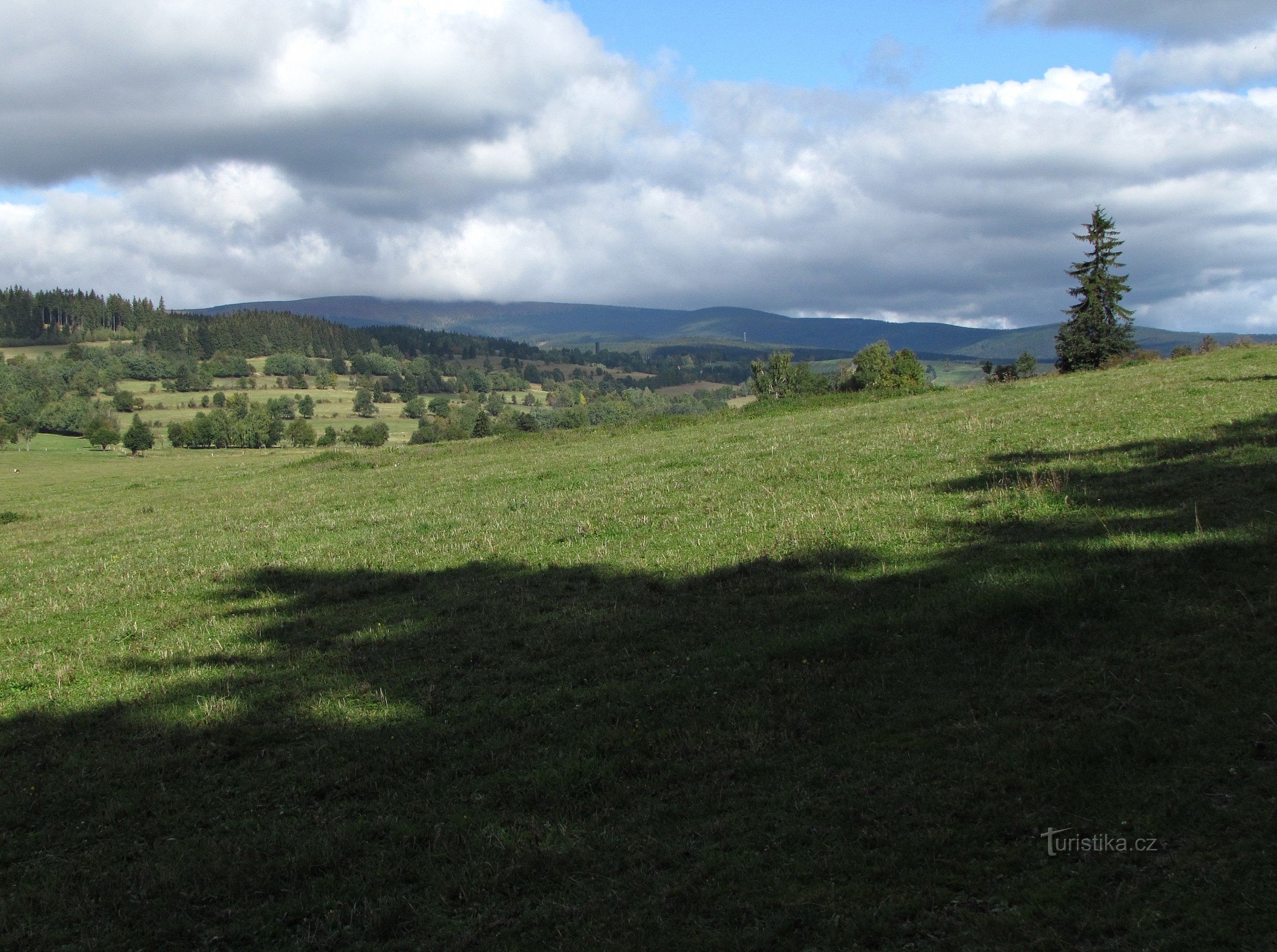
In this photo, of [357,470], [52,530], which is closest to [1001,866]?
[52,530]

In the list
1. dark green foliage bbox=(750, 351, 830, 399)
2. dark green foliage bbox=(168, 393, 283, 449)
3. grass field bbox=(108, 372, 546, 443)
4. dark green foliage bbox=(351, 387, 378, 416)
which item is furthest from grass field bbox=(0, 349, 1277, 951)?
dark green foliage bbox=(351, 387, 378, 416)

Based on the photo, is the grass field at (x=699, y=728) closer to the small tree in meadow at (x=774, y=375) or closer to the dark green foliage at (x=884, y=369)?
the dark green foliage at (x=884, y=369)

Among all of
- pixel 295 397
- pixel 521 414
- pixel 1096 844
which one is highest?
pixel 295 397

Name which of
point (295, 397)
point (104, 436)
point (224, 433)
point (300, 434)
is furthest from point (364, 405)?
point (104, 436)

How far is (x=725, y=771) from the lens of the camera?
22.8 ft

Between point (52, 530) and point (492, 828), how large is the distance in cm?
2907

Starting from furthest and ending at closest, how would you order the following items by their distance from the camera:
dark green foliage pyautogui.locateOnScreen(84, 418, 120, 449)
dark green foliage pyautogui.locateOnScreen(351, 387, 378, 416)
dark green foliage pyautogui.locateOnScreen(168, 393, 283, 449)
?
dark green foliage pyautogui.locateOnScreen(351, 387, 378, 416), dark green foliage pyautogui.locateOnScreen(168, 393, 283, 449), dark green foliage pyautogui.locateOnScreen(84, 418, 120, 449)

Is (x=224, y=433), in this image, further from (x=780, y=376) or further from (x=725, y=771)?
(x=725, y=771)

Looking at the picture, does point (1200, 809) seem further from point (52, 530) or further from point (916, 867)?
point (52, 530)

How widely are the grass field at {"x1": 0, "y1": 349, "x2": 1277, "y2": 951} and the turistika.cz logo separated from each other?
78mm

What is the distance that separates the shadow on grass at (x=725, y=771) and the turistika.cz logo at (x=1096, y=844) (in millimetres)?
57

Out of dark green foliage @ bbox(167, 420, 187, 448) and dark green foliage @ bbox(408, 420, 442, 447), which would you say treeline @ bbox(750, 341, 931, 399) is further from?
dark green foliage @ bbox(167, 420, 187, 448)

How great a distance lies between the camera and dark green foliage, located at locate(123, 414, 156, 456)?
341ft

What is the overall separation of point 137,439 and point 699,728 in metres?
115
